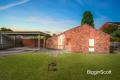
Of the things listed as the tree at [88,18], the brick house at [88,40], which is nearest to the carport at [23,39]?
the brick house at [88,40]

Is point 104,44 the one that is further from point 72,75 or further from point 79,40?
point 72,75

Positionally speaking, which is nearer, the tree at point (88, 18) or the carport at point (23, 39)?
the carport at point (23, 39)

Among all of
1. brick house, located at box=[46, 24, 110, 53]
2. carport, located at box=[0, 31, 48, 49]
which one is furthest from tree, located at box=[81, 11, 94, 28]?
brick house, located at box=[46, 24, 110, 53]

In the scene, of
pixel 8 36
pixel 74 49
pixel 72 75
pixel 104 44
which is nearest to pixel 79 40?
pixel 74 49

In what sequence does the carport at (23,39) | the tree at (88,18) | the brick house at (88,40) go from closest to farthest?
the brick house at (88,40)
the carport at (23,39)
the tree at (88,18)

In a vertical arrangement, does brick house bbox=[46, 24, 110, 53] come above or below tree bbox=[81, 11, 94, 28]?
below

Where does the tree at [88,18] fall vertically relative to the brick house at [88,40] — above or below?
above

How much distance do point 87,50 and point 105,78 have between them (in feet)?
68.0

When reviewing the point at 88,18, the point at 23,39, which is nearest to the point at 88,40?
the point at 23,39

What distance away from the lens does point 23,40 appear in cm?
4759

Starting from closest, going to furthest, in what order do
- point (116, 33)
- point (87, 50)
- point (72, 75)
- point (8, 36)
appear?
point (72, 75)
point (87, 50)
point (8, 36)
point (116, 33)

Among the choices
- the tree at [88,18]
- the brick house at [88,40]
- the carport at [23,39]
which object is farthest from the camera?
the tree at [88,18]

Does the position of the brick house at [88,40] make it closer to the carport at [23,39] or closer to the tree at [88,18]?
the carport at [23,39]

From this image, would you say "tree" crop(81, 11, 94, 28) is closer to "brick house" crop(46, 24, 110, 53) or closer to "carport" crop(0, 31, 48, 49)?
"carport" crop(0, 31, 48, 49)
